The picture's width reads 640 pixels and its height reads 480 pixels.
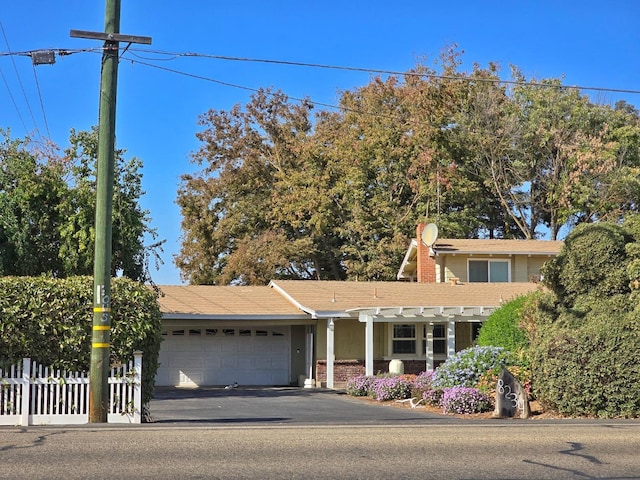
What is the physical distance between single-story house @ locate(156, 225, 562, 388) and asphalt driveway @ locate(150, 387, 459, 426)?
7.17 ft

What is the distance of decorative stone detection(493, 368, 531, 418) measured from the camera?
1773cm

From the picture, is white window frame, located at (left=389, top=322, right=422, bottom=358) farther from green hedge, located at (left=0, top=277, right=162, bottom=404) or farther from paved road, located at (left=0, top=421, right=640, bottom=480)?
paved road, located at (left=0, top=421, right=640, bottom=480)

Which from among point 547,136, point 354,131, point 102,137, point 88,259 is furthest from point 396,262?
point 102,137

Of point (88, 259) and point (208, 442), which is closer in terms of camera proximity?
point (208, 442)

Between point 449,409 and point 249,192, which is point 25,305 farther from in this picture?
point 249,192

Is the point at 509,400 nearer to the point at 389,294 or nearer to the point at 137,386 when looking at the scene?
the point at 137,386

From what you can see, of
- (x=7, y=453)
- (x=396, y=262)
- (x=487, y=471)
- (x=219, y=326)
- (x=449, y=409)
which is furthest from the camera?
(x=396, y=262)

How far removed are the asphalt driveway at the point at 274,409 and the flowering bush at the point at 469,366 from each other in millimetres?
1131

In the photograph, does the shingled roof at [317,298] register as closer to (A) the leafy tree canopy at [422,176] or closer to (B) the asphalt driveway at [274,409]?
(B) the asphalt driveway at [274,409]

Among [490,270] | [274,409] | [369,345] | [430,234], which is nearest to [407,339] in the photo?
[369,345]

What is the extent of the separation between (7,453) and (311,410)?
A: 32.6ft

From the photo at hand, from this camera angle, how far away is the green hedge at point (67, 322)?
14766mm

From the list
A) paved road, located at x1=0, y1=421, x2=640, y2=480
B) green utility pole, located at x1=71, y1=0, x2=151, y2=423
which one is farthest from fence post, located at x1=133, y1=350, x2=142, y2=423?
paved road, located at x1=0, y1=421, x2=640, y2=480

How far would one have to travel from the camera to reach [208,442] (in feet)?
36.7
